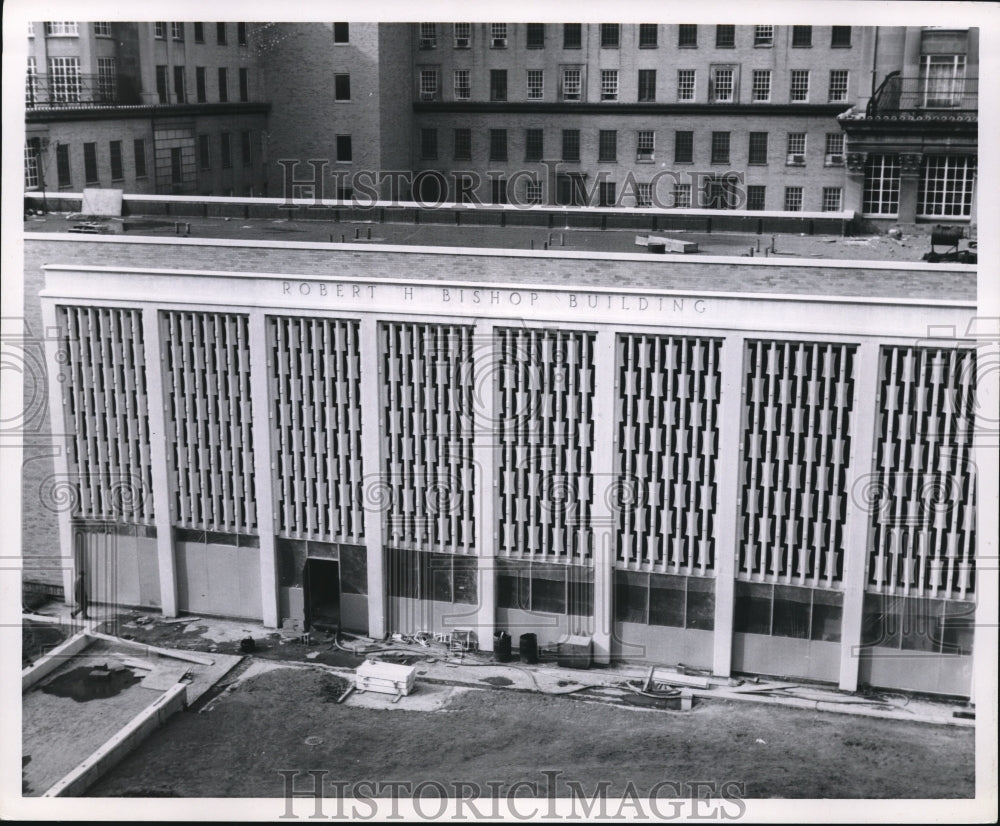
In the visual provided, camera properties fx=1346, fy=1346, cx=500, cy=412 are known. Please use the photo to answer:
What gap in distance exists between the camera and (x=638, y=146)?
18531 millimetres

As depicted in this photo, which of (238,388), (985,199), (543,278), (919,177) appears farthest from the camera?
(238,388)

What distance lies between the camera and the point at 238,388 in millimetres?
20875

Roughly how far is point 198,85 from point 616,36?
5.64m

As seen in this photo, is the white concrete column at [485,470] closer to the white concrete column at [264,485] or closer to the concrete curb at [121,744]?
the white concrete column at [264,485]

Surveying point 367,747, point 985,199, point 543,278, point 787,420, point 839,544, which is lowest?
point 367,747

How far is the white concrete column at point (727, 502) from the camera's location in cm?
1909

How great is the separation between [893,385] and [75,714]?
12.1 m

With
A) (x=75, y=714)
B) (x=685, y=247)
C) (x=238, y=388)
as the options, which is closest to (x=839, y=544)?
(x=685, y=247)

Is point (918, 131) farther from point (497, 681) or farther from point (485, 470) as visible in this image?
point (497, 681)

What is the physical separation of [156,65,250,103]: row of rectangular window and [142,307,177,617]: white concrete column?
147 inches

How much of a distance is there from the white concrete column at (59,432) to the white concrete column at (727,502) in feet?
32.0

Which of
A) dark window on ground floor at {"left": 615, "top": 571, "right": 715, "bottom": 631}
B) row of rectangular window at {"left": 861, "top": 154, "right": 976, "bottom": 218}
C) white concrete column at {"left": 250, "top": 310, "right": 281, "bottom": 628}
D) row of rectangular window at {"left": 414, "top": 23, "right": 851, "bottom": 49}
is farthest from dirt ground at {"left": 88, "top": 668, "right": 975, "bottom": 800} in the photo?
row of rectangular window at {"left": 414, "top": 23, "right": 851, "bottom": 49}

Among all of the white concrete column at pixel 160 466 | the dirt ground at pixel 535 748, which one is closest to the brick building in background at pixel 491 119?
the white concrete column at pixel 160 466

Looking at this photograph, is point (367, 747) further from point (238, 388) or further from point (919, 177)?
point (919, 177)
